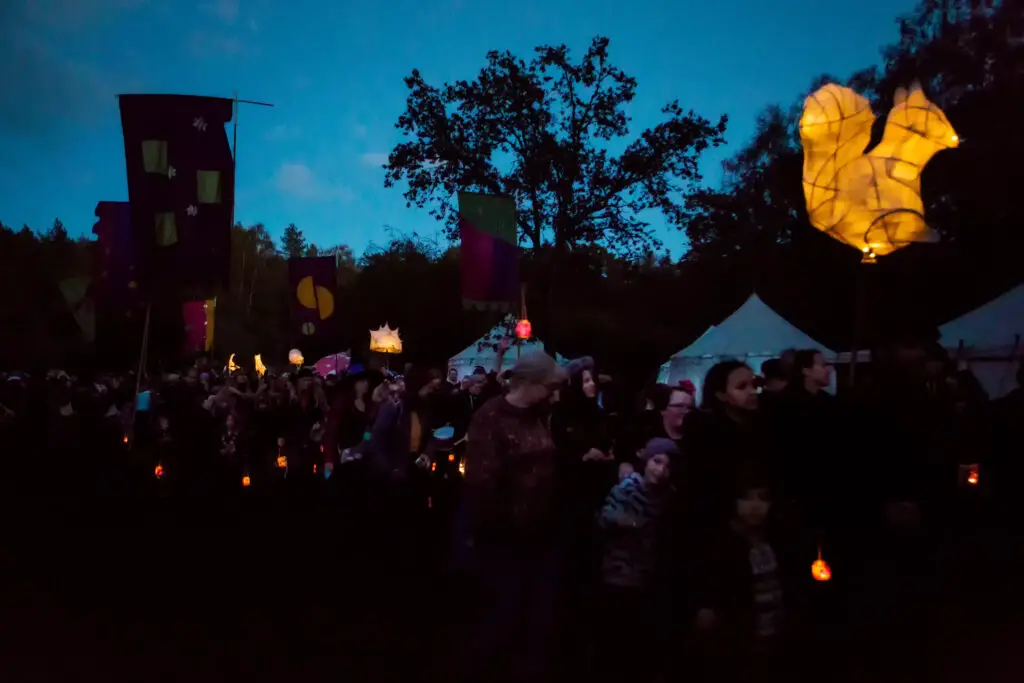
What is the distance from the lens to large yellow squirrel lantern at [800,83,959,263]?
5.07 m

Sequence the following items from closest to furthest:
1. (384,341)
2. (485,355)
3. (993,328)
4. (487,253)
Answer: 1. (487,253)
2. (993,328)
3. (384,341)
4. (485,355)

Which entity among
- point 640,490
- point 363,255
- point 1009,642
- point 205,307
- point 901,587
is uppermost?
point 363,255

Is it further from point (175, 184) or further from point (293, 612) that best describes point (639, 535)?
point (175, 184)

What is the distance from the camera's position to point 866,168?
5.15m

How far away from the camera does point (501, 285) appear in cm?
1131

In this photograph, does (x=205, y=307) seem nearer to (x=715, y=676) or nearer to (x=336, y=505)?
(x=336, y=505)

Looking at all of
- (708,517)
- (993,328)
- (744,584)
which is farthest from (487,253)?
(993,328)

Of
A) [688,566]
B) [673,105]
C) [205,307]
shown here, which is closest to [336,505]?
[688,566]

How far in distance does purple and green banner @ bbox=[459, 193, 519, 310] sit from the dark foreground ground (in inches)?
140

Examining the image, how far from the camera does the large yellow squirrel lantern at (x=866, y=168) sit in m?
5.07

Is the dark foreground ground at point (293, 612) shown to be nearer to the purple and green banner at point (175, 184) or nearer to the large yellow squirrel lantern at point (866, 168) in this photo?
the large yellow squirrel lantern at point (866, 168)

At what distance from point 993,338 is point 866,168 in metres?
11.4

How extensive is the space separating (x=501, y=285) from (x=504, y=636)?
7465 mm

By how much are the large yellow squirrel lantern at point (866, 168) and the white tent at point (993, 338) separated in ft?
32.6
